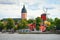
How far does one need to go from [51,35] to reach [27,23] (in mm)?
1548

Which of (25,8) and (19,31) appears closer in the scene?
(25,8)

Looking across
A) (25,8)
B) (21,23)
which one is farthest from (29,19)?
(21,23)

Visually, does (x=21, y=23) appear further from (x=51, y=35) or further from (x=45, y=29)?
(x=51, y=35)

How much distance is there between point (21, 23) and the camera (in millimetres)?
9492

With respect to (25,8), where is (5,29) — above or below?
below

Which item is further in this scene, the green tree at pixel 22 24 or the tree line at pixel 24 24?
the tree line at pixel 24 24

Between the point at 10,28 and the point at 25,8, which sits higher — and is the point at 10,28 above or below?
below

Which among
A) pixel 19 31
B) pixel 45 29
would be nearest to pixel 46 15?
pixel 45 29

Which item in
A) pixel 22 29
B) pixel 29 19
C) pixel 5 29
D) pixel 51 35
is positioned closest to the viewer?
pixel 29 19

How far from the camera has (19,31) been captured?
390 inches

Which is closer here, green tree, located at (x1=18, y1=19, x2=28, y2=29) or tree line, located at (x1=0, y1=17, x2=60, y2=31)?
green tree, located at (x1=18, y1=19, x2=28, y2=29)

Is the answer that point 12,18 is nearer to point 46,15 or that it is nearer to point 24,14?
point 24,14

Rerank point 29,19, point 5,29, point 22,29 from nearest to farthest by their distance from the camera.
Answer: point 29,19
point 5,29
point 22,29

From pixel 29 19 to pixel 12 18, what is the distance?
464 millimetres
